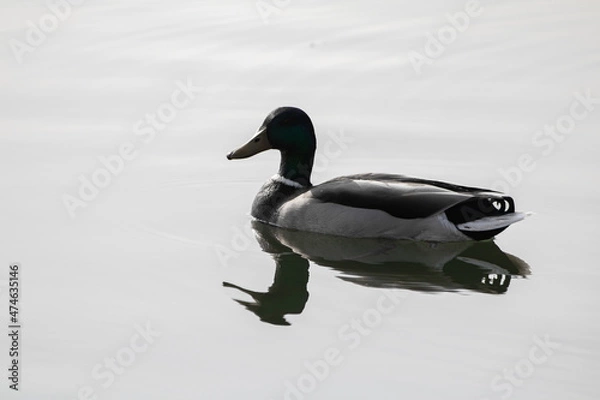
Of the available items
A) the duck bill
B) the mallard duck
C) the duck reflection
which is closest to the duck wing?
the mallard duck

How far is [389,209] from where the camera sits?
1124 cm

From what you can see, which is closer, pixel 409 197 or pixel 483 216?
pixel 483 216

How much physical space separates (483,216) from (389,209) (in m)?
0.81

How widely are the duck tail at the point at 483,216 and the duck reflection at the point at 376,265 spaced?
169 mm

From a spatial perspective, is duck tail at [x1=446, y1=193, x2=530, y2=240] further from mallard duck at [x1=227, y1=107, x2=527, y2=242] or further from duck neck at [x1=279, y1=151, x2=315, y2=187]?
duck neck at [x1=279, y1=151, x2=315, y2=187]

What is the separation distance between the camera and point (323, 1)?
55.9 feet

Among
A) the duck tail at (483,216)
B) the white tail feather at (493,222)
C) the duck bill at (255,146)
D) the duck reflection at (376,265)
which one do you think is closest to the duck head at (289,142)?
the duck bill at (255,146)

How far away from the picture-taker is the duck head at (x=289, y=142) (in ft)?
39.2

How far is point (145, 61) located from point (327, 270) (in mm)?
5478

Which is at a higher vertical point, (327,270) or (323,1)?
(323,1)

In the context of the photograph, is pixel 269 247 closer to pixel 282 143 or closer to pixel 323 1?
pixel 282 143

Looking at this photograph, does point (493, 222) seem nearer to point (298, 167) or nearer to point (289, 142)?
point (298, 167)

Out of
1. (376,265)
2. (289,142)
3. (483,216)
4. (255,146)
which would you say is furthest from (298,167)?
(483,216)

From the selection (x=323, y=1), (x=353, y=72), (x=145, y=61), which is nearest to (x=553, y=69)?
(x=353, y=72)
